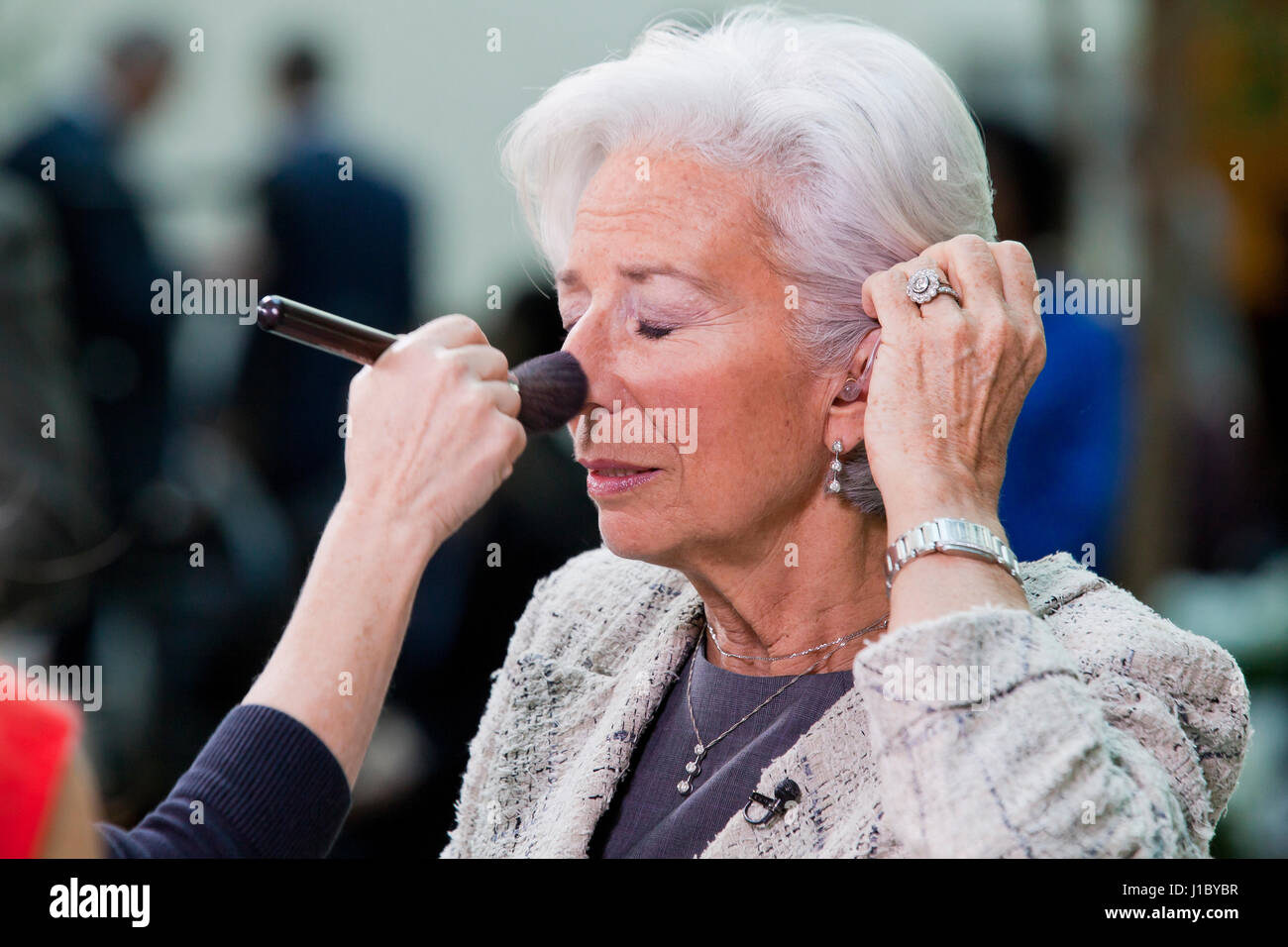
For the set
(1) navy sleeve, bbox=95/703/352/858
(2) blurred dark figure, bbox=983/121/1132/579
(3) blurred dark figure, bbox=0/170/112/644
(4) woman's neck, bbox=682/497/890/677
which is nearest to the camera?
(1) navy sleeve, bbox=95/703/352/858

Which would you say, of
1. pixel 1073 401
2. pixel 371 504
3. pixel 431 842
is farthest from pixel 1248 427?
pixel 371 504

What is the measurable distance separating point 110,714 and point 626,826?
102 inches

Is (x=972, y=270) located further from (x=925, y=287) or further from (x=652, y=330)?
(x=652, y=330)

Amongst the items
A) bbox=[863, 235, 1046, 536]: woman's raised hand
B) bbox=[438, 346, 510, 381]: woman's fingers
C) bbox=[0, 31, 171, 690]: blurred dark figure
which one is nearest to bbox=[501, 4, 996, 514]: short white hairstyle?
bbox=[863, 235, 1046, 536]: woman's raised hand

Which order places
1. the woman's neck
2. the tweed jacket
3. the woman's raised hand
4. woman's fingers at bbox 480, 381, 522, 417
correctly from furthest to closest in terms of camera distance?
the woman's neck
the woman's raised hand
woman's fingers at bbox 480, 381, 522, 417
the tweed jacket

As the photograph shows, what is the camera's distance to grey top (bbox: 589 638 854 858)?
2.01 m

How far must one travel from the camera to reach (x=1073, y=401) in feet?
10.4

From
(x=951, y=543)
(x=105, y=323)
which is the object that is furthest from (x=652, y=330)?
(x=105, y=323)

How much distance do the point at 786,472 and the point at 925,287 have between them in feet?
1.18

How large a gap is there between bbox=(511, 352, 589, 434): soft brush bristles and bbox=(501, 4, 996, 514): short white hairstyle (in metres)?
0.35

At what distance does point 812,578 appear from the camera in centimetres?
216

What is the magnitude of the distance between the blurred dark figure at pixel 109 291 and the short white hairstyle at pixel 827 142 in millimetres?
2484

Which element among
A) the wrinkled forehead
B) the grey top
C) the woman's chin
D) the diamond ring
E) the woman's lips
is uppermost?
the wrinkled forehead

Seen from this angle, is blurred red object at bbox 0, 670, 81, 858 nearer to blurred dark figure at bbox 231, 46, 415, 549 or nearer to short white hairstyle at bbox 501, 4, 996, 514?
short white hairstyle at bbox 501, 4, 996, 514
